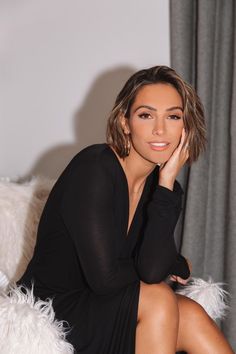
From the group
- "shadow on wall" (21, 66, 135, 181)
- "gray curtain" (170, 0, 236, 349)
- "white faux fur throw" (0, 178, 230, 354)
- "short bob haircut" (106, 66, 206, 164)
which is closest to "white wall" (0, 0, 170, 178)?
"shadow on wall" (21, 66, 135, 181)

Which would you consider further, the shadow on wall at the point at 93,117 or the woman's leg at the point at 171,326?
the shadow on wall at the point at 93,117

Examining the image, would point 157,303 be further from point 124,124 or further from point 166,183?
point 124,124

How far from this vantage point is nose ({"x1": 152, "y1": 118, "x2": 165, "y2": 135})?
1367 mm

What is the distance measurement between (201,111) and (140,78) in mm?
198

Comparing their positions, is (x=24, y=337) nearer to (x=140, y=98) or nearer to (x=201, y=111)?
(x=140, y=98)

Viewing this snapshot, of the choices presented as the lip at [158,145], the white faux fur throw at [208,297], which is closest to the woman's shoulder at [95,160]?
the lip at [158,145]

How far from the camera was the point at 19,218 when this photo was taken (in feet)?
5.47

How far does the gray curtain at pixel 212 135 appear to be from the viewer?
2.05 metres

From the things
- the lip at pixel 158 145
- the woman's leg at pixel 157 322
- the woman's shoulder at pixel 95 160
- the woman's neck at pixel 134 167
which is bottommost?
the woman's leg at pixel 157 322

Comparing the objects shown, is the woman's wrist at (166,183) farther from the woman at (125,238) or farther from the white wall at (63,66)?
the white wall at (63,66)

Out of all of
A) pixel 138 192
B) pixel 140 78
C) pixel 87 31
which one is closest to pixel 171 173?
pixel 138 192

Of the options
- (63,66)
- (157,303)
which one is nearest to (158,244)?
(157,303)

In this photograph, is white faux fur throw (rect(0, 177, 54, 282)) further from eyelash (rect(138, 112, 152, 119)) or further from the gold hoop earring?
eyelash (rect(138, 112, 152, 119))

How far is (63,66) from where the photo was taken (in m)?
2.50
